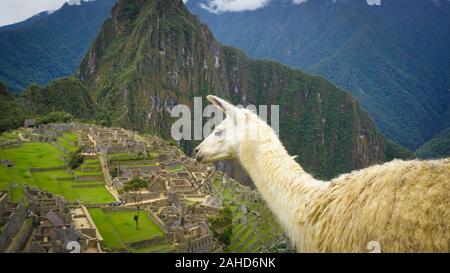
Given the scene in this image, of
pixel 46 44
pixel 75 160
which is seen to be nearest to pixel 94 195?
pixel 75 160

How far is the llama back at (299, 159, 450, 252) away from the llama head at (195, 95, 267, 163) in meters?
0.54

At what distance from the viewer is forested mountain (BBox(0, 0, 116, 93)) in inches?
2287

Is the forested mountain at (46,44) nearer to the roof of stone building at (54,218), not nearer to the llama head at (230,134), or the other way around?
the roof of stone building at (54,218)

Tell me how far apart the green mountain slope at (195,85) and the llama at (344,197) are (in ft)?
172

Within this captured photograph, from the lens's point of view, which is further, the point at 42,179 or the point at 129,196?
the point at 42,179

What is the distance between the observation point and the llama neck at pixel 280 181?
221 cm

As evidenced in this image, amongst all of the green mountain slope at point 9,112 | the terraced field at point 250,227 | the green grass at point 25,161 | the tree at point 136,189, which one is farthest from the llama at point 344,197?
the green mountain slope at point 9,112

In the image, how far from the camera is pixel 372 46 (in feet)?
469

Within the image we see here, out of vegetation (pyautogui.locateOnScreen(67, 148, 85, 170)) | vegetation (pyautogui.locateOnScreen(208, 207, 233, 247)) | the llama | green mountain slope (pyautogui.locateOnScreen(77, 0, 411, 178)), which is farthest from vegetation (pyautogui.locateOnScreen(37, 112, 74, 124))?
the llama

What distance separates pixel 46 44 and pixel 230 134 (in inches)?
2959

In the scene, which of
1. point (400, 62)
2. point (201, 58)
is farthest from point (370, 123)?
point (400, 62)

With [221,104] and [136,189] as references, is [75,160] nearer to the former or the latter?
[136,189]

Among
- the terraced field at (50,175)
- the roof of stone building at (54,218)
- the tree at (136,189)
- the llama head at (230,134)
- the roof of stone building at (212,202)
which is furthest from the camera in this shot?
the roof of stone building at (212,202)
